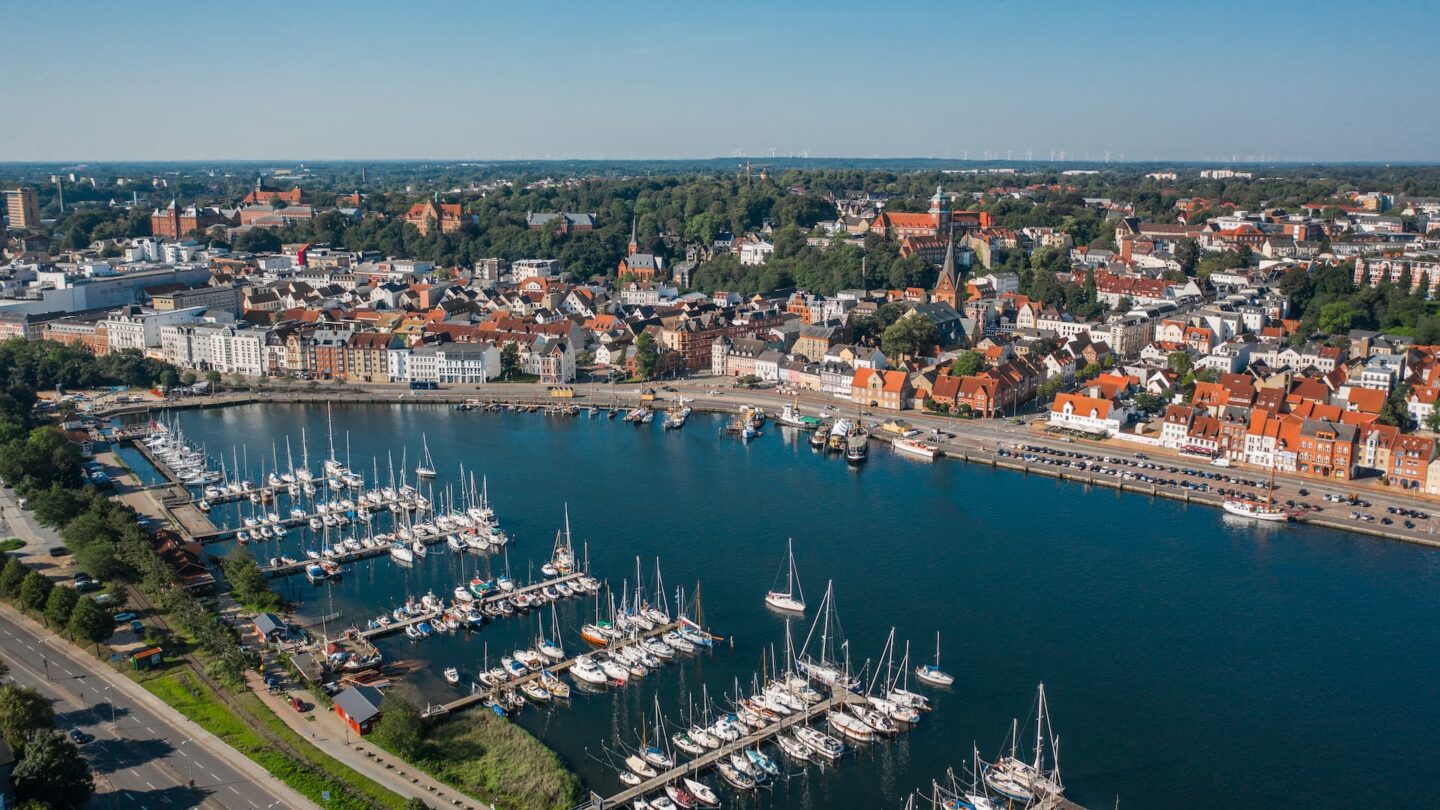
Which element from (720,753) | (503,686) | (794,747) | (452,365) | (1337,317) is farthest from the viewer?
(1337,317)

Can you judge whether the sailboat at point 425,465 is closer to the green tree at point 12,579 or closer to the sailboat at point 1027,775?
the green tree at point 12,579

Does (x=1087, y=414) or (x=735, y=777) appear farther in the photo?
(x=1087, y=414)

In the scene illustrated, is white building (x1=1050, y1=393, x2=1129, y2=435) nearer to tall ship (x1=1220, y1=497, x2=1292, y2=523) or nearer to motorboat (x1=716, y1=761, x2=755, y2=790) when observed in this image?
tall ship (x1=1220, y1=497, x2=1292, y2=523)

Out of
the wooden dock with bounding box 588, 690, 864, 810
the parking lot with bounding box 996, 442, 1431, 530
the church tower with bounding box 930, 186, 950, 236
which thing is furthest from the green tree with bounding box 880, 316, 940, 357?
the wooden dock with bounding box 588, 690, 864, 810

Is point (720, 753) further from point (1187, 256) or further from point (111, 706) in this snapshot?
point (1187, 256)

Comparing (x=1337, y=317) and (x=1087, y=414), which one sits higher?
(x=1337, y=317)

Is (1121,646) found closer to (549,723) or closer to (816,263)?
(549,723)

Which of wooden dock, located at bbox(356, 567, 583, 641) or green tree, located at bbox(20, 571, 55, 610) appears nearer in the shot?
Answer: green tree, located at bbox(20, 571, 55, 610)

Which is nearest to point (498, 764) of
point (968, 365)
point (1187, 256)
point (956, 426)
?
point (956, 426)
